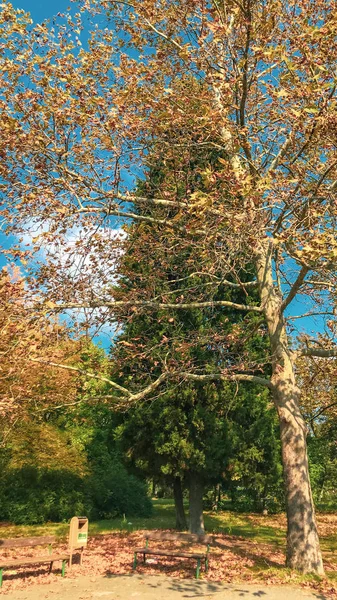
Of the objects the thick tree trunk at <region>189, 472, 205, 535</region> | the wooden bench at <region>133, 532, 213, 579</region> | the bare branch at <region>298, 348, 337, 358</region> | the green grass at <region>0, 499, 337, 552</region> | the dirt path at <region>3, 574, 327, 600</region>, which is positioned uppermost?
the bare branch at <region>298, 348, 337, 358</region>

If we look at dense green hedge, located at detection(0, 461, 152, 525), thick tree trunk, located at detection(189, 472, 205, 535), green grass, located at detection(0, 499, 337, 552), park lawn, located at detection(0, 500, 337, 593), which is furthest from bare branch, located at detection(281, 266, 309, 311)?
dense green hedge, located at detection(0, 461, 152, 525)

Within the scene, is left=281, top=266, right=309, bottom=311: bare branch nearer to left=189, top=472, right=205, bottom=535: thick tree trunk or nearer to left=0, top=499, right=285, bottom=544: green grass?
left=189, top=472, right=205, bottom=535: thick tree trunk

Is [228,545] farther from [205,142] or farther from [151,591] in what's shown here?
[205,142]

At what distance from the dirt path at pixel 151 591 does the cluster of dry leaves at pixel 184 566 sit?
1.18 ft

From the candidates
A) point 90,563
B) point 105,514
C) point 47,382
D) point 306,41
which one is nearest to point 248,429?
point 90,563

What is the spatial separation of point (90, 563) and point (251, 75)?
10671 millimetres

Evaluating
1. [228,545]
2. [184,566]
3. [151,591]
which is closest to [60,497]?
[228,545]

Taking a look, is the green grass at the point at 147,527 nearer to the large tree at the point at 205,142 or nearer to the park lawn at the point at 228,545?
the park lawn at the point at 228,545

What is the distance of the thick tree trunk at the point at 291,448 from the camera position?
8.40 metres

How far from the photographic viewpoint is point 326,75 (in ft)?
21.7

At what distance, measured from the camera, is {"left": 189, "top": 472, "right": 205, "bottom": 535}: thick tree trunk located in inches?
552

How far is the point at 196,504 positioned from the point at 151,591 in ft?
22.4

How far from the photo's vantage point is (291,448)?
29.4 feet

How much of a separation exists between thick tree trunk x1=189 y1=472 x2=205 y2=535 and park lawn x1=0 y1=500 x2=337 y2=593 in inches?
33.5
